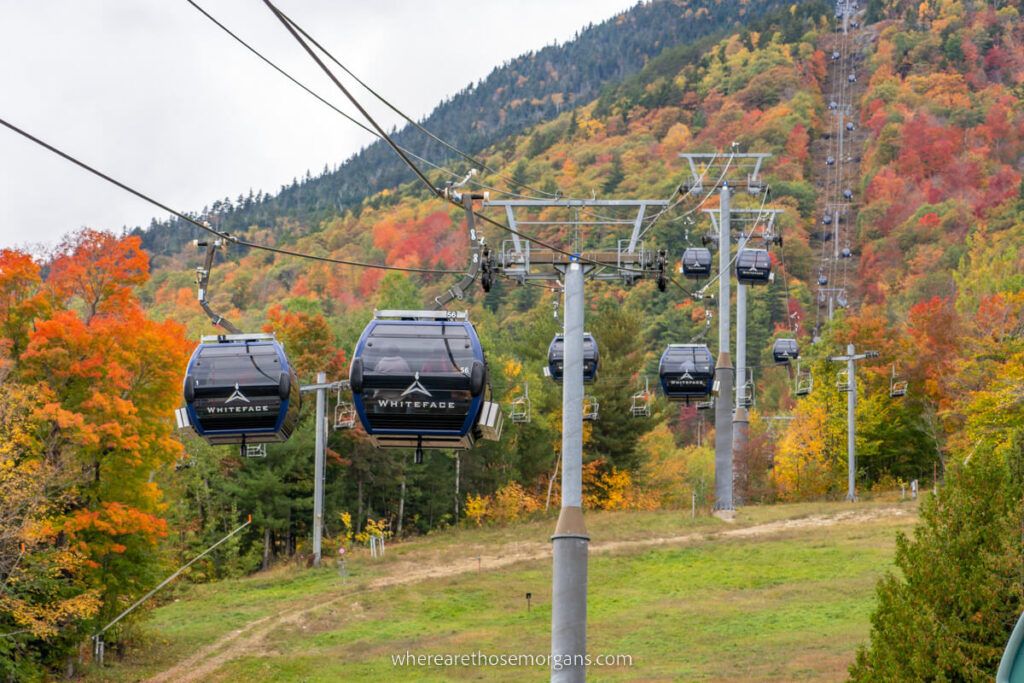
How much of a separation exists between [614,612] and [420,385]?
2323 centimetres

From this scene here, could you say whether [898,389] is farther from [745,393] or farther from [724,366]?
[724,366]

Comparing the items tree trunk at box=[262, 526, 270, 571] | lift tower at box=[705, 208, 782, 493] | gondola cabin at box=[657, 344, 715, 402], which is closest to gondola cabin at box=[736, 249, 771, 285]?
lift tower at box=[705, 208, 782, 493]

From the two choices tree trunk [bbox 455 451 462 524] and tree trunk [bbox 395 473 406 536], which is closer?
tree trunk [bbox 395 473 406 536]

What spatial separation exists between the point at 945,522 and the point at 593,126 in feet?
538

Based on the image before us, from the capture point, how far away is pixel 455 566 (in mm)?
50000

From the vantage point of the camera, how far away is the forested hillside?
35.0 metres

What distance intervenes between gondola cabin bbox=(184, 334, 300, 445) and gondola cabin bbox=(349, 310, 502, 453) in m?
2.67

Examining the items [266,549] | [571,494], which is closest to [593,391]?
[266,549]

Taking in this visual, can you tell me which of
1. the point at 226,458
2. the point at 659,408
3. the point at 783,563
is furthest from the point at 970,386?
the point at 226,458

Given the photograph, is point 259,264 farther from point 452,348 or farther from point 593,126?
point 452,348

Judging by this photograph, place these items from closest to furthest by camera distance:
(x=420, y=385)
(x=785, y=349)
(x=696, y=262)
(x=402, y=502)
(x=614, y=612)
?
(x=420, y=385)
(x=614, y=612)
(x=696, y=262)
(x=402, y=502)
(x=785, y=349)

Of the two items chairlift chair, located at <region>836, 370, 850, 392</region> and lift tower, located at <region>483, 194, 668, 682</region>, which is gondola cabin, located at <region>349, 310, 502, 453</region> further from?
chairlift chair, located at <region>836, 370, 850, 392</region>

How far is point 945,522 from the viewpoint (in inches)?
832

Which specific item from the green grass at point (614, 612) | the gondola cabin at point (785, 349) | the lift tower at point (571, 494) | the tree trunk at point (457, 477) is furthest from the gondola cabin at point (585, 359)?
the gondola cabin at point (785, 349)
